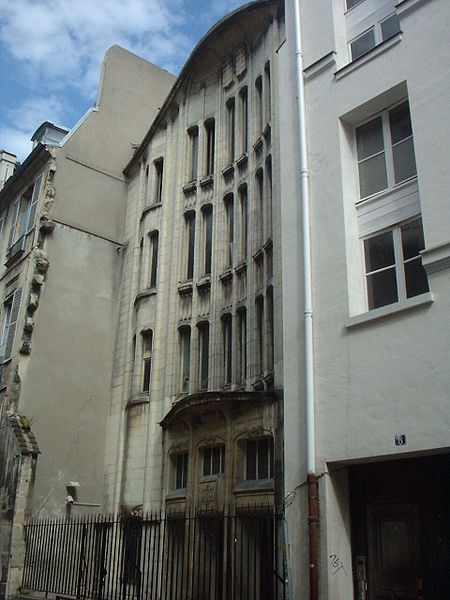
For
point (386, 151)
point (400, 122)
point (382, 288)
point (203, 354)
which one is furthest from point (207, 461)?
point (400, 122)

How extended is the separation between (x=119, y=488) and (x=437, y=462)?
35.0 feet

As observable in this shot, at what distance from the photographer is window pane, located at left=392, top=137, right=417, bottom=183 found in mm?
12164

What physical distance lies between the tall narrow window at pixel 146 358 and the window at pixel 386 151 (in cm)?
940

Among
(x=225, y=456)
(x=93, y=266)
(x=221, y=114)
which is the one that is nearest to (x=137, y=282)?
(x=93, y=266)

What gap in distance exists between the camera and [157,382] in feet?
62.1

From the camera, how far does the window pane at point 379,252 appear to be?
12.0 m

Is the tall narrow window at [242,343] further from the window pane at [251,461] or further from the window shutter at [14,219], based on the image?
the window shutter at [14,219]

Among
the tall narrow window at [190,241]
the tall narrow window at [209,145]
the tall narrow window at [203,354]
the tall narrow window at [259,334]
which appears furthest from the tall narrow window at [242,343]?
the tall narrow window at [209,145]

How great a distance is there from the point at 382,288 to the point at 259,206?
6.11 meters

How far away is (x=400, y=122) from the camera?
12711mm

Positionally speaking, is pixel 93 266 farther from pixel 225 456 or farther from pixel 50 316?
pixel 225 456

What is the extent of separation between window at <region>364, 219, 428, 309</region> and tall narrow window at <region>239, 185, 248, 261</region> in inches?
215

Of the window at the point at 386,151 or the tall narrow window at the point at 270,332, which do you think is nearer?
the window at the point at 386,151

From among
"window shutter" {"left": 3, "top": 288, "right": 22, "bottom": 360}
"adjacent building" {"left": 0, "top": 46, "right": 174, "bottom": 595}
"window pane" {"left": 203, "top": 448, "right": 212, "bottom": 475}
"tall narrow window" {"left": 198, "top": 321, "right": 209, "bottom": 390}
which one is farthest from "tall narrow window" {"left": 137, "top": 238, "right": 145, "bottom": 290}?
"window pane" {"left": 203, "top": 448, "right": 212, "bottom": 475}
